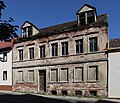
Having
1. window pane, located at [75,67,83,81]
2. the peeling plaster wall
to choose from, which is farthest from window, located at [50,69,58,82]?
window pane, located at [75,67,83,81]

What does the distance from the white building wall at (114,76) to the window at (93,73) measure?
1.51 metres

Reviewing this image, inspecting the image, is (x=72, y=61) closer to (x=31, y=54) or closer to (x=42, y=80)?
(x=42, y=80)

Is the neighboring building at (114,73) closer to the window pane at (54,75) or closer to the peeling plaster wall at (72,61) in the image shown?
the peeling plaster wall at (72,61)

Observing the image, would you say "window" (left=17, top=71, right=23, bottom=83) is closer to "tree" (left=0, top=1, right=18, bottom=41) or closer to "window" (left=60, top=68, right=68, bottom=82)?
"window" (left=60, top=68, right=68, bottom=82)

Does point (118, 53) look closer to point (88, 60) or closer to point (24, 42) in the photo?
point (88, 60)

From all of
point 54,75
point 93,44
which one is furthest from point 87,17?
point 54,75

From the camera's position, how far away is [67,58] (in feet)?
85.0

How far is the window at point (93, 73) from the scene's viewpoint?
23.2 meters

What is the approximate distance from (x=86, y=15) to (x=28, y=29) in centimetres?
981

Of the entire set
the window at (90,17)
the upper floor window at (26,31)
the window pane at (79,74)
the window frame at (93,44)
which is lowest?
the window pane at (79,74)

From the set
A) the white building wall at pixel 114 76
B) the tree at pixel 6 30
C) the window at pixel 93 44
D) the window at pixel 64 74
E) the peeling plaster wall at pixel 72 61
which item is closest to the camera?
the tree at pixel 6 30

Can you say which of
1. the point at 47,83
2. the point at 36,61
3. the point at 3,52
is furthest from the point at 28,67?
the point at 3,52

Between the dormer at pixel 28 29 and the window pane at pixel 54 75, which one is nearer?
the window pane at pixel 54 75

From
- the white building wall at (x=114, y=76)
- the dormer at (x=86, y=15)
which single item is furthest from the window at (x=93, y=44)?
the white building wall at (x=114, y=76)
